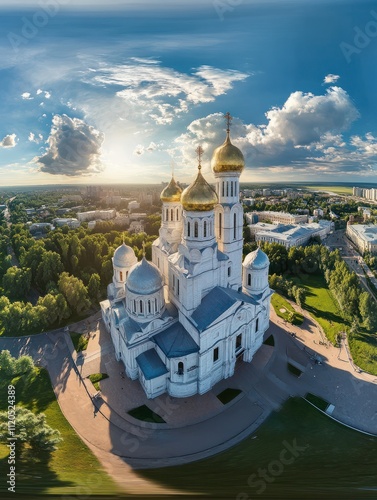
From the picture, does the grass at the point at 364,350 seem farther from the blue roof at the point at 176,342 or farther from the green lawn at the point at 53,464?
the green lawn at the point at 53,464

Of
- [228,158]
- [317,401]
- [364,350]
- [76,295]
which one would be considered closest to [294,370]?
[317,401]

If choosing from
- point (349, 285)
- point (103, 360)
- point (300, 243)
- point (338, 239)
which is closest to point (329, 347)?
point (349, 285)

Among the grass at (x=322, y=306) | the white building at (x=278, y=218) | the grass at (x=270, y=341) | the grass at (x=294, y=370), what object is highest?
the white building at (x=278, y=218)

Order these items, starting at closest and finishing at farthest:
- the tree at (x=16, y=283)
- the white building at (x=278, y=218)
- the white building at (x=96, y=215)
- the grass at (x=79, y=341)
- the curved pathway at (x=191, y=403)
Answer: the curved pathway at (x=191, y=403) → the grass at (x=79, y=341) → the tree at (x=16, y=283) → the white building at (x=96, y=215) → the white building at (x=278, y=218)

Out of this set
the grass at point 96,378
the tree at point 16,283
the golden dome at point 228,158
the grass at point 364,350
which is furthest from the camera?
the tree at point 16,283

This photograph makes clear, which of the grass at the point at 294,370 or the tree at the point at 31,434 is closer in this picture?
the tree at the point at 31,434

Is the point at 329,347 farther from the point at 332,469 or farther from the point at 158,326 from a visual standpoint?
the point at 158,326

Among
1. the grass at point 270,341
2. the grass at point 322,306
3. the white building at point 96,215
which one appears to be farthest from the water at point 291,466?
the white building at point 96,215
